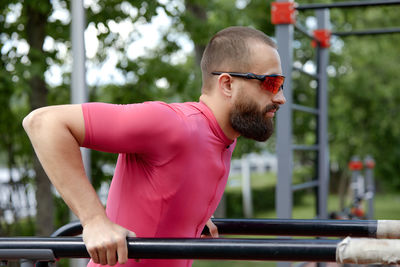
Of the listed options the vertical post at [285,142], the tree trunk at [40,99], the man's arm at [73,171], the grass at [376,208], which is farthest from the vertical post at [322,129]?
the grass at [376,208]

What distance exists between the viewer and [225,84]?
1438mm

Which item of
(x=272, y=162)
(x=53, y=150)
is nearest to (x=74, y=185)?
(x=53, y=150)

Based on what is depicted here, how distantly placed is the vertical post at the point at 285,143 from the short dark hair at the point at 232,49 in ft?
6.88

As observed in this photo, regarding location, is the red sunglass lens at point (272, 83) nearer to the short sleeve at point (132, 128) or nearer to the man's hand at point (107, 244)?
the short sleeve at point (132, 128)

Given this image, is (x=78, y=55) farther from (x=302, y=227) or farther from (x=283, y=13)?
(x=302, y=227)

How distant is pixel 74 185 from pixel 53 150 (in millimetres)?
104

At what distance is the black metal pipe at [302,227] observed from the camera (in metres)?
1.54

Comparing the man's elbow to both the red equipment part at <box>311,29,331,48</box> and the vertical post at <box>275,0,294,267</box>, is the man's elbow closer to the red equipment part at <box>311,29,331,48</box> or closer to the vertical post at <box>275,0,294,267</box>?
the vertical post at <box>275,0,294,267</box>

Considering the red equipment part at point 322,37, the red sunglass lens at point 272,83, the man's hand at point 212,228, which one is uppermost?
the red equipment part at point 322,37

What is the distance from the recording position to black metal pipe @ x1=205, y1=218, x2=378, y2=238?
154cm

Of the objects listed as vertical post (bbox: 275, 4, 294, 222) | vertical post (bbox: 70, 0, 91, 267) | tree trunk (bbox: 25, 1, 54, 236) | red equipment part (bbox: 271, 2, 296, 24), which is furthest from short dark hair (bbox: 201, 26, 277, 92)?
tree trunk (bbox: 25, 1, 54, 236)

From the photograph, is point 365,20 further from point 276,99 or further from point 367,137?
point 276,99

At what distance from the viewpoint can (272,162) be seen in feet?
104

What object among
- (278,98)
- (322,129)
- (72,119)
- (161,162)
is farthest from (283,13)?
(72,119)
